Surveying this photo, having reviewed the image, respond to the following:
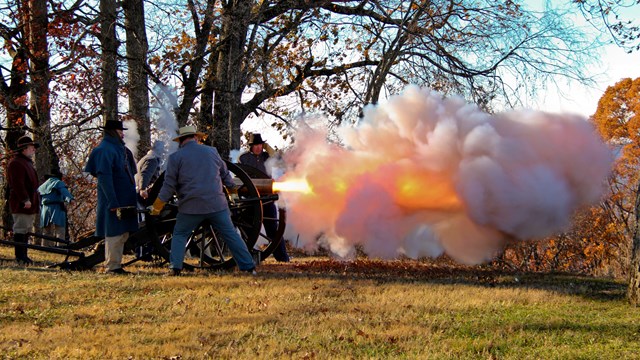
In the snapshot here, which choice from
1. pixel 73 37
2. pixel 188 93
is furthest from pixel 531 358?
pixel 73 37

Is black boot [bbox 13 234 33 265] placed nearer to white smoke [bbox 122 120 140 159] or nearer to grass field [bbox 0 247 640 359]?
grass field [bbox 0 247 640 359]

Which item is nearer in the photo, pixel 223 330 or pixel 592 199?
pixel 223 330

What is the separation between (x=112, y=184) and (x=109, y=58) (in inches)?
315

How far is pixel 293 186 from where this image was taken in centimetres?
995

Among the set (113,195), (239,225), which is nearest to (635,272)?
(239,225)

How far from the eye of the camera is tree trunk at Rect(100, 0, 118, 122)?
15891 millimetres

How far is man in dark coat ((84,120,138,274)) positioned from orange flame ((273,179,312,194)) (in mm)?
2078

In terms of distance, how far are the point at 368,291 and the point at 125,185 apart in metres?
3.83

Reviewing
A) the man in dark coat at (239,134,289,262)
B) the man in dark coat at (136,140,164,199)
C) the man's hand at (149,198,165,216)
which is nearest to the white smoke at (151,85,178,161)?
the man in dark coat at (136,140,164,199)

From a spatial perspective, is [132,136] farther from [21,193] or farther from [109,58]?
[21,193]

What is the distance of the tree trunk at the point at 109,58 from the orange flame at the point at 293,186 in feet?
23.5

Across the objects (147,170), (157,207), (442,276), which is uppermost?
(147,170)

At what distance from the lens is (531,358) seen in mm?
5027

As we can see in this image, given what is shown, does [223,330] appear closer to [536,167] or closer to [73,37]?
[536,167]
